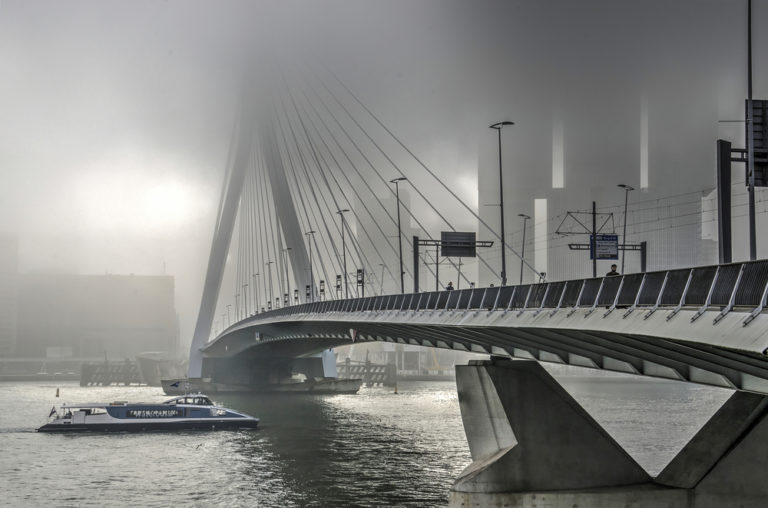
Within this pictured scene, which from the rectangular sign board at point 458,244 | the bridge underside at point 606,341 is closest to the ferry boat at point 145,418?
the rectangular sign board at point 458,244

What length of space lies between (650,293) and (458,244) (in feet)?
99.4

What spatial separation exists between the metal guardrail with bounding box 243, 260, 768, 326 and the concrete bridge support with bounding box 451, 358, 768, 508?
263cm

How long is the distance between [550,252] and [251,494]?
80261 millimetres

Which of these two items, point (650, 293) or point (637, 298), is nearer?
point (650, 293)

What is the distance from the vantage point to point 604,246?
3862 centimetres

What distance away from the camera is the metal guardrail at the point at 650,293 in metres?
15.3

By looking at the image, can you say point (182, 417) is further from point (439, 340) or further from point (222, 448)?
point (439, 340)

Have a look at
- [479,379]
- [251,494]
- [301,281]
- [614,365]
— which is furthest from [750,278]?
[301,281]

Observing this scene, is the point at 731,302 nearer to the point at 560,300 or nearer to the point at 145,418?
the point at 560,300

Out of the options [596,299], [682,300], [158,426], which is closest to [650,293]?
[682,300]

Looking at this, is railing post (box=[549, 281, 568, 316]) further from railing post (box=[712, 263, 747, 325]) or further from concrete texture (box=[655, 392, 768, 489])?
railing post (box=[712, 263, 747, 325])

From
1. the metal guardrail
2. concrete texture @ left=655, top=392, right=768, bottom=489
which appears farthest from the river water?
concrete texture @ left=655, top=392, right=768, bottom=489

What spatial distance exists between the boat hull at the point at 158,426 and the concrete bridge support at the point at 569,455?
29710mm

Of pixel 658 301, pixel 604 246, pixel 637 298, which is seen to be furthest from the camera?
pixel 604 246
